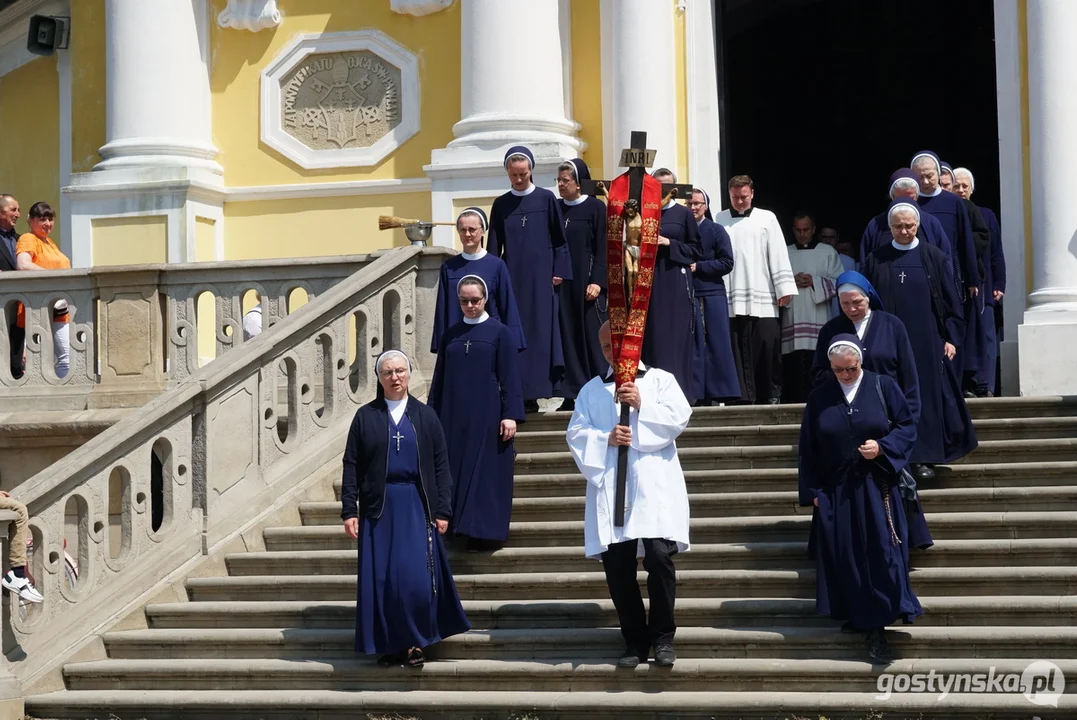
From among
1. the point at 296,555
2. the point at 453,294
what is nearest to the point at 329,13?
the point at 453,294

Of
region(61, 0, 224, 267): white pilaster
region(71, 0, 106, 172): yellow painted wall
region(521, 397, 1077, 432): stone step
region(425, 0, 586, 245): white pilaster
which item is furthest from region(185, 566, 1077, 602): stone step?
region(71, 0, 106, 172): yellow painted wall

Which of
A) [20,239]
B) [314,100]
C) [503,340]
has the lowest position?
[503,340]

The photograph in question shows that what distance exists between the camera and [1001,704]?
28.2ft

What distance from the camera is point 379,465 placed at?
9602mm

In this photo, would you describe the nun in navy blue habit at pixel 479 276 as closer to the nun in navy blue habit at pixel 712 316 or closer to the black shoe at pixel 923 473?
the nun in navy blue habit at pixel 712 316

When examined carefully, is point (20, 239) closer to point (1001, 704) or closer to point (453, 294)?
point (453, 294)

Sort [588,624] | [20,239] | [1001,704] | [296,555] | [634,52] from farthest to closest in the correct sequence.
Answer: [634,52], [20,239], [296,555], [588,624], [1001,704]

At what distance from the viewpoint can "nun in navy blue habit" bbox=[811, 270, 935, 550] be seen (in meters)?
9.79

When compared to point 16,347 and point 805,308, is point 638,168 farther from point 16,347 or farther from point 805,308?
point 16,347

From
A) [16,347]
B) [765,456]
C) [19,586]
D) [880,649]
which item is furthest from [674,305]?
[16,347]

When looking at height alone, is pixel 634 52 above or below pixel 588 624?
above

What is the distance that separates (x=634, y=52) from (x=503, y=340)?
4.59m

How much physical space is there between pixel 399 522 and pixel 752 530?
6.55 feet

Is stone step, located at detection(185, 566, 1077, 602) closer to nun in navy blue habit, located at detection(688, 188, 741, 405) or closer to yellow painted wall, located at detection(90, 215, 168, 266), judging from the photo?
nun in navy blue habit, located at detection(688, 188, 741, 405)
